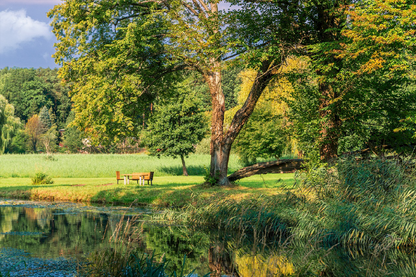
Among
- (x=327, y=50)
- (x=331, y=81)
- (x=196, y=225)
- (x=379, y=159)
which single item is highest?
(x=327, y=50)

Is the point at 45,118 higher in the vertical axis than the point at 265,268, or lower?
higher

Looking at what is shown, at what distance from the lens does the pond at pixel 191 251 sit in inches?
310

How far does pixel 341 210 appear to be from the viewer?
1060 centimetres

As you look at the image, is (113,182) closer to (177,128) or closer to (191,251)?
(177,128)

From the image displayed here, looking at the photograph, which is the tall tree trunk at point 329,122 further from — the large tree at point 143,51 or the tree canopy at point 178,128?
the tree canopy at point 178,128

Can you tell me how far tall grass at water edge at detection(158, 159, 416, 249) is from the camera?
998 cm

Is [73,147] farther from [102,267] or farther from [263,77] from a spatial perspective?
[102,267]

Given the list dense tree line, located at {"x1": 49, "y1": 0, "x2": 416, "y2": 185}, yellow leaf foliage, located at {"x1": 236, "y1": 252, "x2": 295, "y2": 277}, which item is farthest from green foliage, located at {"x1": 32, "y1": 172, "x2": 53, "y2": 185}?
yellow leaf foliage, located at {"x1": 236, "y1": 252, "x2": 295, "y2": 277}

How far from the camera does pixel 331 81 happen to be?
1336 cm

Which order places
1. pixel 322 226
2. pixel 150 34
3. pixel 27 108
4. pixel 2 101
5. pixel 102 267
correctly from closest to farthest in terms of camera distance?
pixel 102 267 → pixel 322 226 → pixel 150 34 → pixel 2 101 → pixel 27 108

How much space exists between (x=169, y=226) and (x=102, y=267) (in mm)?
5886

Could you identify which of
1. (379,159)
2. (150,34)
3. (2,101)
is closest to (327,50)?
(379,159)

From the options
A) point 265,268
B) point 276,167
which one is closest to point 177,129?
point 276,167

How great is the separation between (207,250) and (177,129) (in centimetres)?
2617
